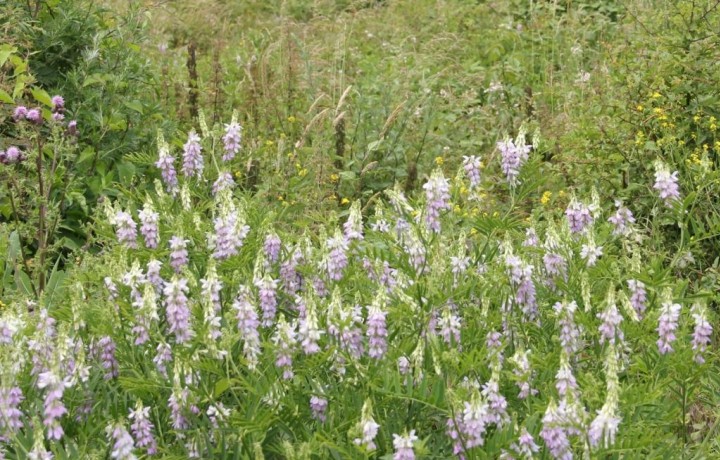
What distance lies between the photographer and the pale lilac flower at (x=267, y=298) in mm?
3193

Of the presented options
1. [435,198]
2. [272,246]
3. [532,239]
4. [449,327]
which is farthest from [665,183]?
[272,246]

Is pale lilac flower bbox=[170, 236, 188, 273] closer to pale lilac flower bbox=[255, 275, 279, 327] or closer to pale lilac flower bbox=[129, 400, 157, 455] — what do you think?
pale lilac flower bbox=[255, 275, 279, 327]

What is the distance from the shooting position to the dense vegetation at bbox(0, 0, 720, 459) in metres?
2.89

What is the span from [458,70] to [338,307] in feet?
19.1

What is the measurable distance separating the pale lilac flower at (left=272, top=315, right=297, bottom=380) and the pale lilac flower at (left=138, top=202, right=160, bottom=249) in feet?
2.40

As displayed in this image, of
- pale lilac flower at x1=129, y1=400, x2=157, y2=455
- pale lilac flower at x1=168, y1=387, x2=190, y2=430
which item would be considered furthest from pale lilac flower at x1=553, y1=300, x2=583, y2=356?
pale lilac flower at x1=129, y1=400, x2=157, y2=455

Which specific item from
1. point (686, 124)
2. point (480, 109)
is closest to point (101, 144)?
point (480, 109)

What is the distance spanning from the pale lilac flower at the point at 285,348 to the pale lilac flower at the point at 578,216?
1.18 m

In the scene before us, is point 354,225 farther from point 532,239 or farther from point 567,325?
point 567,325

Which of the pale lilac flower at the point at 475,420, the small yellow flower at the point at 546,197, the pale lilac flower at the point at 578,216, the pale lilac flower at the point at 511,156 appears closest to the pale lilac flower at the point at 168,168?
the pale lilac flower at the point at 511,156

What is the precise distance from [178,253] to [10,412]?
77cm

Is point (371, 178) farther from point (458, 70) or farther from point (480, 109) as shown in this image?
point (458, 70)

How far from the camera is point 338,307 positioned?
10.1 feet

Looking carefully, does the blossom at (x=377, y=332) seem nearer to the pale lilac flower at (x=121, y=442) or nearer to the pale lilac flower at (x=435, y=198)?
the pale lilac flower at (x=435, y=198)
